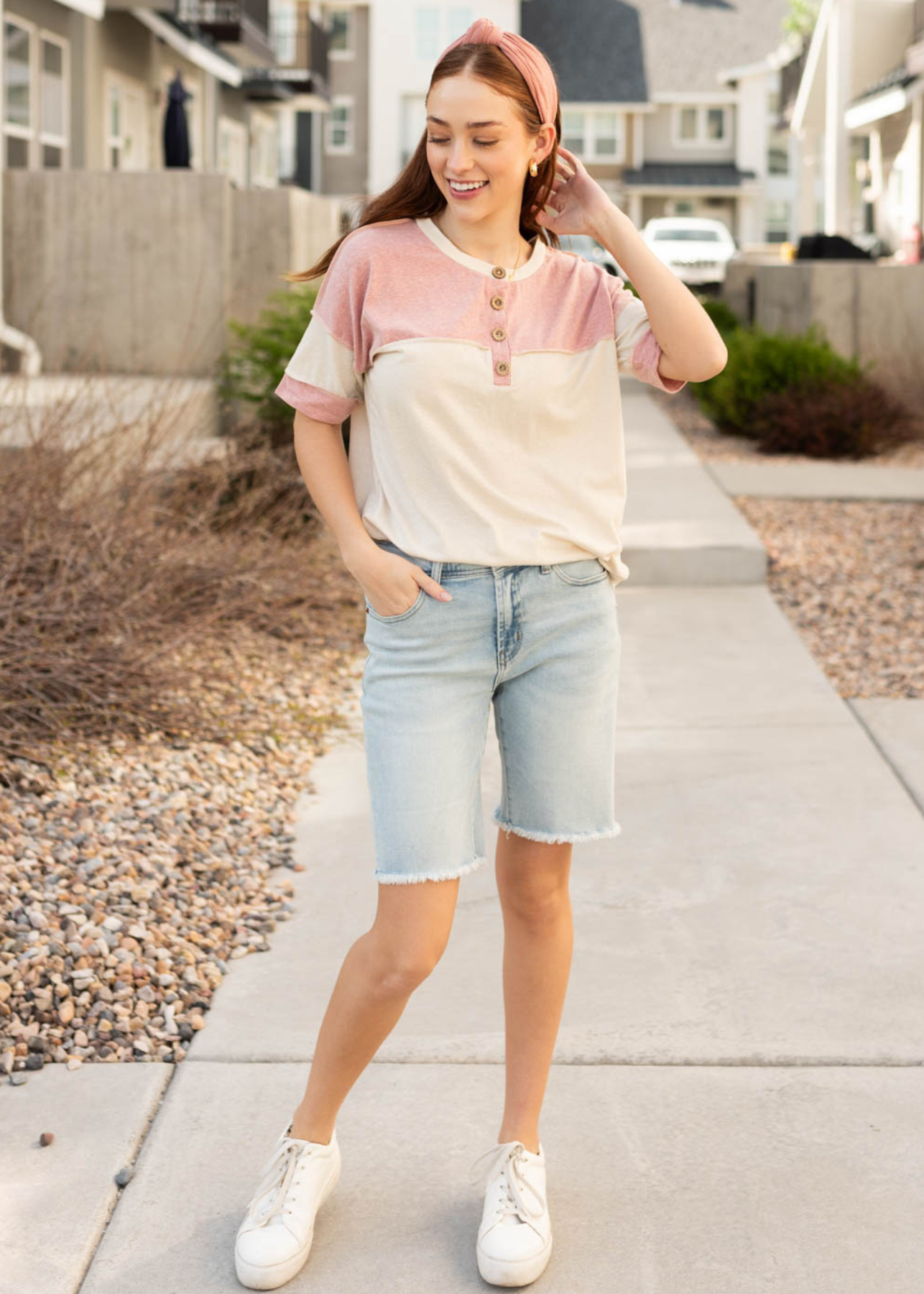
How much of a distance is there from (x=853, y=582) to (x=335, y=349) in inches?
226

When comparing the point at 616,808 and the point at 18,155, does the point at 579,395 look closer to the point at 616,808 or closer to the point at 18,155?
the point at 616,808

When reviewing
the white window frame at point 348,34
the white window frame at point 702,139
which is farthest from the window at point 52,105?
the white window frame at point 702,139

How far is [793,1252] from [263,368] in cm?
623

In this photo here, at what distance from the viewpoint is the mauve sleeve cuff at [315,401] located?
241 cm

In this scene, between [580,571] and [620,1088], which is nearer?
[580,571]

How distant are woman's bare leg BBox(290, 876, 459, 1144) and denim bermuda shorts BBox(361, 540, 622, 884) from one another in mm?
47

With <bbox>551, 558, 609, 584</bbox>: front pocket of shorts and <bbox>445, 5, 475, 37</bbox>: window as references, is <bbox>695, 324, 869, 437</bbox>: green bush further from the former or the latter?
<bbox>445, 5, 475, 37</bbox>: window

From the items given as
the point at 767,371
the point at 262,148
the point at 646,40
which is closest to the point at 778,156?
the point at 646,40

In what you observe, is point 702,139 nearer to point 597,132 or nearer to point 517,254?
point 597,132

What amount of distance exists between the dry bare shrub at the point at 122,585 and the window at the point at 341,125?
39333 millimetres

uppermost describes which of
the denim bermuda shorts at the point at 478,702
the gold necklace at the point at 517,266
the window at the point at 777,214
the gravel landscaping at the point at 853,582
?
the window at the point at 777,214

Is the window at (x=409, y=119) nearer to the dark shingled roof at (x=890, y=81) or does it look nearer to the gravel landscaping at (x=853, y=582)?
the dark shingled roof at (x=890, y=81)

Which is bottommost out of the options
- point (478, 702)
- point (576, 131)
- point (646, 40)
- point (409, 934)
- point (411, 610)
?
point (409, 934)

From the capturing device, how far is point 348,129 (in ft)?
143
